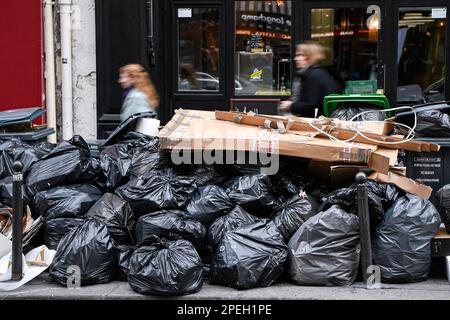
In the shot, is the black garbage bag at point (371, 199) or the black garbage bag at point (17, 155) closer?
the black garbage bag at point (371, 199)

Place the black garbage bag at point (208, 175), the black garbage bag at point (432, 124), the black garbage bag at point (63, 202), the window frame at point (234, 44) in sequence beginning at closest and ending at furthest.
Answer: the black garbage bag at point (63, 202) < the black garbage bag at point (208, 175) < the black garbage bag at point (432, 124) < the window frame at point (234, 44)

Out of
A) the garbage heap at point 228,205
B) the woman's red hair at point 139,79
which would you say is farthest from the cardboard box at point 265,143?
the woman's red hair at point 139,79

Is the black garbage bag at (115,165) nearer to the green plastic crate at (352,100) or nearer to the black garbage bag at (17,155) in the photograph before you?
the black garbage bag at (17,155)

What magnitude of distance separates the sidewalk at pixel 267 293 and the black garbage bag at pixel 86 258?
9 centimetres

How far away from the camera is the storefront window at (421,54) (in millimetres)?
10766

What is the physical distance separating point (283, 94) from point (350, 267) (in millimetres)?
5147

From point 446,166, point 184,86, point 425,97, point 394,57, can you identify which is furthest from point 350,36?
point 446,166

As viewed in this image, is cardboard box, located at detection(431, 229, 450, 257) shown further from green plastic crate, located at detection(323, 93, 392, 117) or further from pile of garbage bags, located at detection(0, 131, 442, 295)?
green plastic crate, located at detection(323, 93, 392, 117)

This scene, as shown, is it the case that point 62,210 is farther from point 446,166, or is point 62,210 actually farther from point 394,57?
point 394,57

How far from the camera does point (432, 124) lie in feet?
23.6

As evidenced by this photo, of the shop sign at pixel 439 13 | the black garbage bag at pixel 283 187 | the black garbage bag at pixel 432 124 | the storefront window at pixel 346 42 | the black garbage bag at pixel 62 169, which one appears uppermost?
the shop sign at pixel 439 13

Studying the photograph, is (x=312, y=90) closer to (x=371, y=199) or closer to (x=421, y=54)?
(x=371, y=199)

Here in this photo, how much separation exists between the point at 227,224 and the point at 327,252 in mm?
880

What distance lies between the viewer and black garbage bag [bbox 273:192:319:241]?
6504 mm
